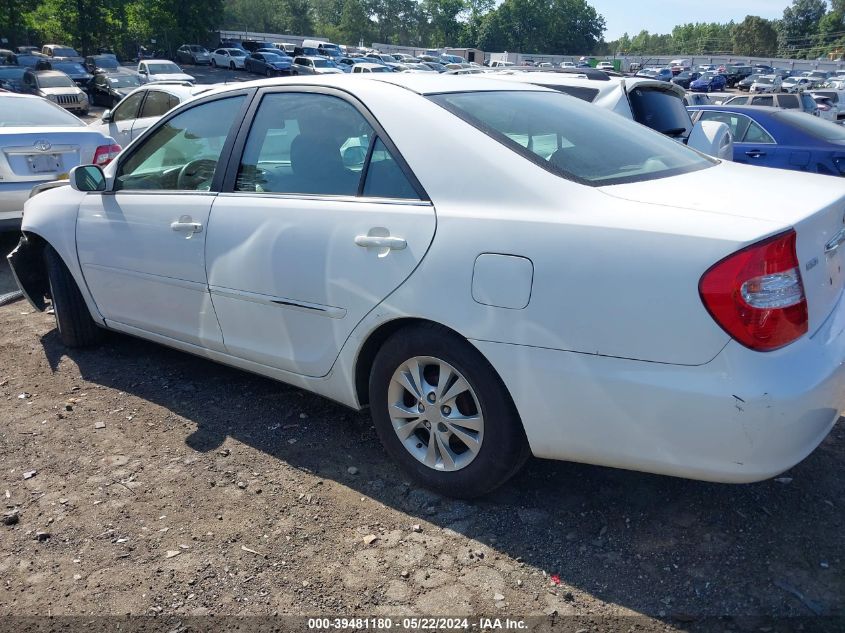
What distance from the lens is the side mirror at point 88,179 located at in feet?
13.5

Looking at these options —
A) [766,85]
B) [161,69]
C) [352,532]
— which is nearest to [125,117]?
[352,532]

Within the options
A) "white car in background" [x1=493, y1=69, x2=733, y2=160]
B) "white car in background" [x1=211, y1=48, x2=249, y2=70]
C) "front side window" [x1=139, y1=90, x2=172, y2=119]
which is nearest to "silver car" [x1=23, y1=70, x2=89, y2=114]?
"front side window" [x1=139, y1=90, x2=172, y2=119]

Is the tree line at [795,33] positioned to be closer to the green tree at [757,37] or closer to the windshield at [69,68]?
the green tree at [757,37]

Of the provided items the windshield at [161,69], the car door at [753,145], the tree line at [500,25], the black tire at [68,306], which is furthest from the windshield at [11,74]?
the tree line at [500,25]

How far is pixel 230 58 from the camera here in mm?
49625

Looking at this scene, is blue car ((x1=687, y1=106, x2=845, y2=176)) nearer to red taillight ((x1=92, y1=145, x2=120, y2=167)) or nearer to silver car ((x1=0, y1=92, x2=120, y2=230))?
red taillight ((x1=92, y1=145, x2=120, y2=167))

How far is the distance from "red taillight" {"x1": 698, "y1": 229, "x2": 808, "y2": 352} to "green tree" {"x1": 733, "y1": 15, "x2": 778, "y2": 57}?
133286 mm

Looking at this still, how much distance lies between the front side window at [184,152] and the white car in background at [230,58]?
48.5m

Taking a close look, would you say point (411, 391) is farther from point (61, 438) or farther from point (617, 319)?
point (61, 438)

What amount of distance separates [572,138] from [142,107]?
9172 mm

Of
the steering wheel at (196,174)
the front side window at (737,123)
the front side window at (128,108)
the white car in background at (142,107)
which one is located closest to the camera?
the steering wheel at (196,174)

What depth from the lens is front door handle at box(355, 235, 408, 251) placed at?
282 cm

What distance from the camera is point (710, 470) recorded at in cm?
238

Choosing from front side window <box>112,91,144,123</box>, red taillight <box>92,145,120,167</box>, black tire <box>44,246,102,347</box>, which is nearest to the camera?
black tire <box>44,246,102,347</box>
